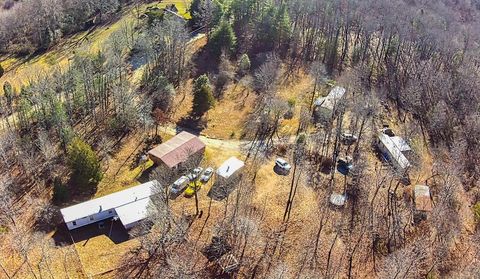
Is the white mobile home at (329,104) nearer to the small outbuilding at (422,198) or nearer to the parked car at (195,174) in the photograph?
the small outbuilding at (422,198)

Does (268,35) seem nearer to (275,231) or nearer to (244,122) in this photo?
(244,122)

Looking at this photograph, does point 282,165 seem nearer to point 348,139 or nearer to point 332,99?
point 348,139

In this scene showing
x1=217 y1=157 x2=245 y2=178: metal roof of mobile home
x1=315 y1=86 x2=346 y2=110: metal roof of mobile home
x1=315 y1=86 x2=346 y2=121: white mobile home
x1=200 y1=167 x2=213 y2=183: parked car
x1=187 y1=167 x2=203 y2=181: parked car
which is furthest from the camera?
x1=315 y1=86 x2=346 y2=110: metal roof of mobile home

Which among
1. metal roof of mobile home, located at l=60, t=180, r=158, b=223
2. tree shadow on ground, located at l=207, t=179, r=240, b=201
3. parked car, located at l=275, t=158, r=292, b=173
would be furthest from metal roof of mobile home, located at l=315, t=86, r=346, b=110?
metal roof of mobile home, located at l=60, t=180, r=158, b=223

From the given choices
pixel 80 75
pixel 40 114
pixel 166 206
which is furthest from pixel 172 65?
pixel 166 206

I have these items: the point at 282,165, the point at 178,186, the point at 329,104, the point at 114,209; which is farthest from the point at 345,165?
the point at 114,209

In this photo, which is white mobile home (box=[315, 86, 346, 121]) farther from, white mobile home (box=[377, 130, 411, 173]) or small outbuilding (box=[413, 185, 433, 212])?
small outbuilding (box=[413, 185, 433, 212])
